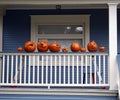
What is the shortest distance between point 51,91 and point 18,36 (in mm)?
2843

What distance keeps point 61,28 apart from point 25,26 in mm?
1104

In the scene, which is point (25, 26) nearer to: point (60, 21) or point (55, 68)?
point (60, 21)

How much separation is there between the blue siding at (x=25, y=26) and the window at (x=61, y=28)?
0.16m

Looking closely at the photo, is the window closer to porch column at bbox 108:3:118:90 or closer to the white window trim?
the white window trim

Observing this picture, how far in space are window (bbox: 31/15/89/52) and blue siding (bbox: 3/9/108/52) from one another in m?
0.16

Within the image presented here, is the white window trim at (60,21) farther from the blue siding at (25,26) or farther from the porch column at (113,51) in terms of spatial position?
the porch column at (113,51)

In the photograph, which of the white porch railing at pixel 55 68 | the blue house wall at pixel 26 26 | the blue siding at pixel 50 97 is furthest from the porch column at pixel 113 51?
the blue house wall at pixel 26 26

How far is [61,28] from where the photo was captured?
33.0ft

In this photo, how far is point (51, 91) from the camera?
7.77m

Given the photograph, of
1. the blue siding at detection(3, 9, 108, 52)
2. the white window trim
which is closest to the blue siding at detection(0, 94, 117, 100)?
the blue siding at detection(3, 9, 108, 52)

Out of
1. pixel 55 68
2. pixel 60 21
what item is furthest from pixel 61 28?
pixel 55 68

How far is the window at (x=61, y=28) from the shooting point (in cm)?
988

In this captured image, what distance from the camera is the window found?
9.88 metres

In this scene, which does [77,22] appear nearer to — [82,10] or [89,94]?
[82,10]
